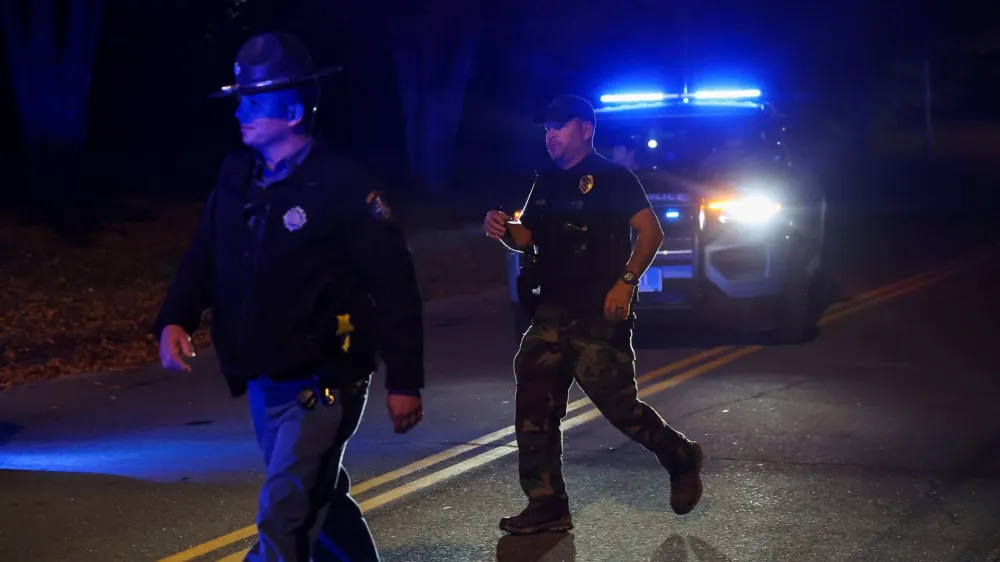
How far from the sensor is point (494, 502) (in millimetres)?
6359

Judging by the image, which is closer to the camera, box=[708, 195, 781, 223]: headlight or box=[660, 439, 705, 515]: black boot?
box=[660, 439, 705, 515]: black boot

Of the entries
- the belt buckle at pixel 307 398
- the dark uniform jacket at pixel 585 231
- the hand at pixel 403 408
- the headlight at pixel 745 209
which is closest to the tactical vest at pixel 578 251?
the dark uniform jacket at pixel 585 231

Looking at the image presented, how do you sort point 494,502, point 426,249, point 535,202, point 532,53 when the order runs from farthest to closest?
point 532,53
point 426,249
point 494,502
point 535,202

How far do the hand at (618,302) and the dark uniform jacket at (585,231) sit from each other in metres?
0.10

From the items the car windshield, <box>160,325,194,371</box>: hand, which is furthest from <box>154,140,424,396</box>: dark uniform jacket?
the car windshield

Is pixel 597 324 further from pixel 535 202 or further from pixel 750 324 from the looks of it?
pixel 750 324

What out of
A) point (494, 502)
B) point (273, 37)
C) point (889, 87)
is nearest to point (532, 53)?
point (889, 87)

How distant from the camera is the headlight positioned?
10.3 m

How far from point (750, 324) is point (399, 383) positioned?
7.86 meters

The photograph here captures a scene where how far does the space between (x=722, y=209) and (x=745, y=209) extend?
18cm

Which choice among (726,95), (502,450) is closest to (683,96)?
(726,95)

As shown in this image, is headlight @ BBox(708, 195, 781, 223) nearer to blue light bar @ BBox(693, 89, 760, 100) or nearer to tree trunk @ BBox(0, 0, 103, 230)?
blue light bar @ BBox(693, 89, 760, 100)

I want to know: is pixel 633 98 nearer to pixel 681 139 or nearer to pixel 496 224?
pixel 681 139

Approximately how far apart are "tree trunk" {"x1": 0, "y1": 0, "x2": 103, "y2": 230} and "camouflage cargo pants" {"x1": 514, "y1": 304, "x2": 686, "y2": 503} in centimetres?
1311
